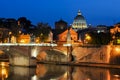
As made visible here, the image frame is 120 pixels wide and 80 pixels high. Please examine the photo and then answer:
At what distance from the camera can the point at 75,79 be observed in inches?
1115

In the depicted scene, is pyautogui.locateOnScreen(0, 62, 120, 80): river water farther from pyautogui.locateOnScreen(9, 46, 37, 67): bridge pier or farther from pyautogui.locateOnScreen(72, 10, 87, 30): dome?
pyautogui.locateOnScreen(72, 10, 87, 30): dome

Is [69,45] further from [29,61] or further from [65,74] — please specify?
[65,74]

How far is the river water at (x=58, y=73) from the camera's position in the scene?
2912 centimetres

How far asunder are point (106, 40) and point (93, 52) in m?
4.80

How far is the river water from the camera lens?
29125mm

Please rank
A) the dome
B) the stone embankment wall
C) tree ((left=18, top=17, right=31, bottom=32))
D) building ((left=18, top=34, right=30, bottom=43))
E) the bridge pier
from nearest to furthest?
the bridge pier < the stone embankment wall < building ((left=18, top=34, right=30, bottom=43)) < tree ((left=18, top=17, right=31, bottom=32)) < the dome

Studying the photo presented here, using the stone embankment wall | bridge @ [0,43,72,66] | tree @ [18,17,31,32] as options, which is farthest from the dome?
the stone embankment wall

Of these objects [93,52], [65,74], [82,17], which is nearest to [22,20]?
[82,17]

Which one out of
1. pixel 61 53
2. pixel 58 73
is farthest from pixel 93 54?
pixel 58 73

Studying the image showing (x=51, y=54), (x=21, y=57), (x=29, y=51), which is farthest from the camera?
(x=51, y=54)

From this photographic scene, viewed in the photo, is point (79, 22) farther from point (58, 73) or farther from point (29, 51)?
point (58, 73)

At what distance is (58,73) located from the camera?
1259 inches

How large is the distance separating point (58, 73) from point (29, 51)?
5606 mm

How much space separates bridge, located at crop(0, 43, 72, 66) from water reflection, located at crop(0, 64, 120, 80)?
1.49m
